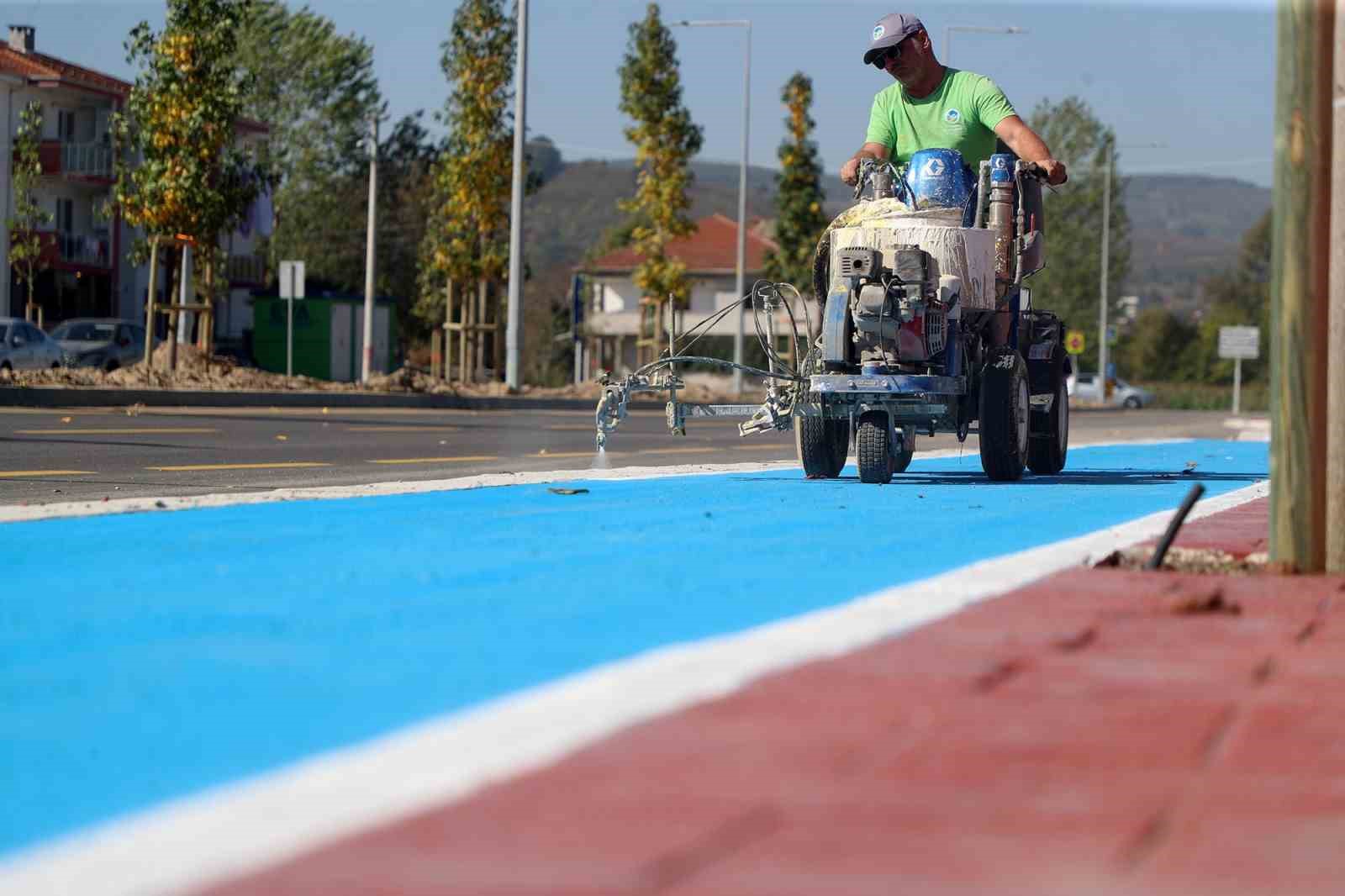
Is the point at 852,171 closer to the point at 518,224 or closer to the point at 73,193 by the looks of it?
the point at 518,224

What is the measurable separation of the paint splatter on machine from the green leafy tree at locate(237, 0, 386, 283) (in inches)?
3379

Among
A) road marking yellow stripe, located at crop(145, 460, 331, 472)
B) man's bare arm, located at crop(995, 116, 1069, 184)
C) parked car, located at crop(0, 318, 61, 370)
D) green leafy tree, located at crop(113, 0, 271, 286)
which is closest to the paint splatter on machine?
man's bare arm, located at crop(995, 116, 1069, 184)

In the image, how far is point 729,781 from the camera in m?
3.94

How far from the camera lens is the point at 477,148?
48.1 metres

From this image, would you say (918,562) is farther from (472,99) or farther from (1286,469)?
(472,99)

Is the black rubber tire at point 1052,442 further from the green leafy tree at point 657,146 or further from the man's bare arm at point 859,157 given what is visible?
the green leafy tree at point 657,146

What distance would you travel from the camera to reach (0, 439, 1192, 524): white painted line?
943 centimetres

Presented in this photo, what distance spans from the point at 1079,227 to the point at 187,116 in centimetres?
8252

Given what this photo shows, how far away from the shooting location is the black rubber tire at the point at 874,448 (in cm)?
1338

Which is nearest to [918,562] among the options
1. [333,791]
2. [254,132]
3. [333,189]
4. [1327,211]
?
[1327,211]

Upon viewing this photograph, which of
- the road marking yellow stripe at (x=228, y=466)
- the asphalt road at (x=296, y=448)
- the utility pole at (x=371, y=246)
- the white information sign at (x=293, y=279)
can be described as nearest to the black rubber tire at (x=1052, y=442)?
the asphalt road at (x=296, y=448)

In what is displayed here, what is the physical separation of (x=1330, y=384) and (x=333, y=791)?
523 cm

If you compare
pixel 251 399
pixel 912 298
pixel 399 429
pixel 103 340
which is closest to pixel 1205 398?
pixel 103 340

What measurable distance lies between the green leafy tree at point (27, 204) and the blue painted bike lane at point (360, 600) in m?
54.7
